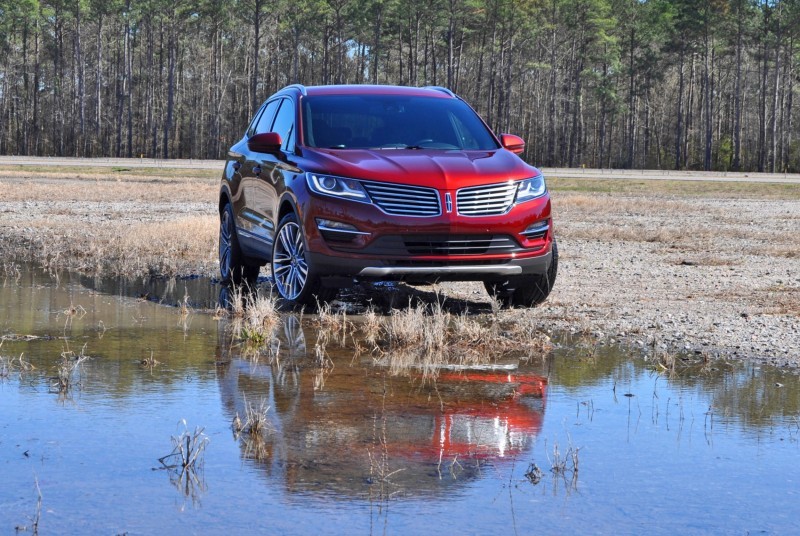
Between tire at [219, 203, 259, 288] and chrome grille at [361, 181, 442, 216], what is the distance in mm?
3013

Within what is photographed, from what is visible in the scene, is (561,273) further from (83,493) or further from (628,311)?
(83,493)

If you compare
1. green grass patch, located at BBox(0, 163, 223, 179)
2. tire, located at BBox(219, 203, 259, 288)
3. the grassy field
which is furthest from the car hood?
green grass patch, located at BBox(0, 163, 223, 179)

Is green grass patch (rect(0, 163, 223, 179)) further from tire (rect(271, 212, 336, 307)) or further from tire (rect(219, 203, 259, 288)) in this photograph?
tire (rect(271, 212, 336, 307))

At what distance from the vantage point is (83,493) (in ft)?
15.5

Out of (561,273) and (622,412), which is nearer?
(622,412)

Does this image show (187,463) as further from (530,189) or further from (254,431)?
(530,189)

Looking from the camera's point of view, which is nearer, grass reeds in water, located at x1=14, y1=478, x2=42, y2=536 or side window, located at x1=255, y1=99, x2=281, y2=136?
grass reeds in water, located at x1=14, y1=478, x2=42, y2=536

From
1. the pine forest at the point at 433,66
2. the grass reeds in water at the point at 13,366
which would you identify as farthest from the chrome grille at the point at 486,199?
the pine forest at the point at 433,66

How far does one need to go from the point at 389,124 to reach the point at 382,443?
18.7 feet

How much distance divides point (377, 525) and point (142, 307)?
6.79 m

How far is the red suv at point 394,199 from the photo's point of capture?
9664 mm

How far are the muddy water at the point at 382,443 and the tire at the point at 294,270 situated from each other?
127 centimetres

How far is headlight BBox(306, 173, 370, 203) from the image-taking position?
9727 mm

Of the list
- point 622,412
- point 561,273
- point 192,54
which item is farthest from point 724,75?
point 622,412
